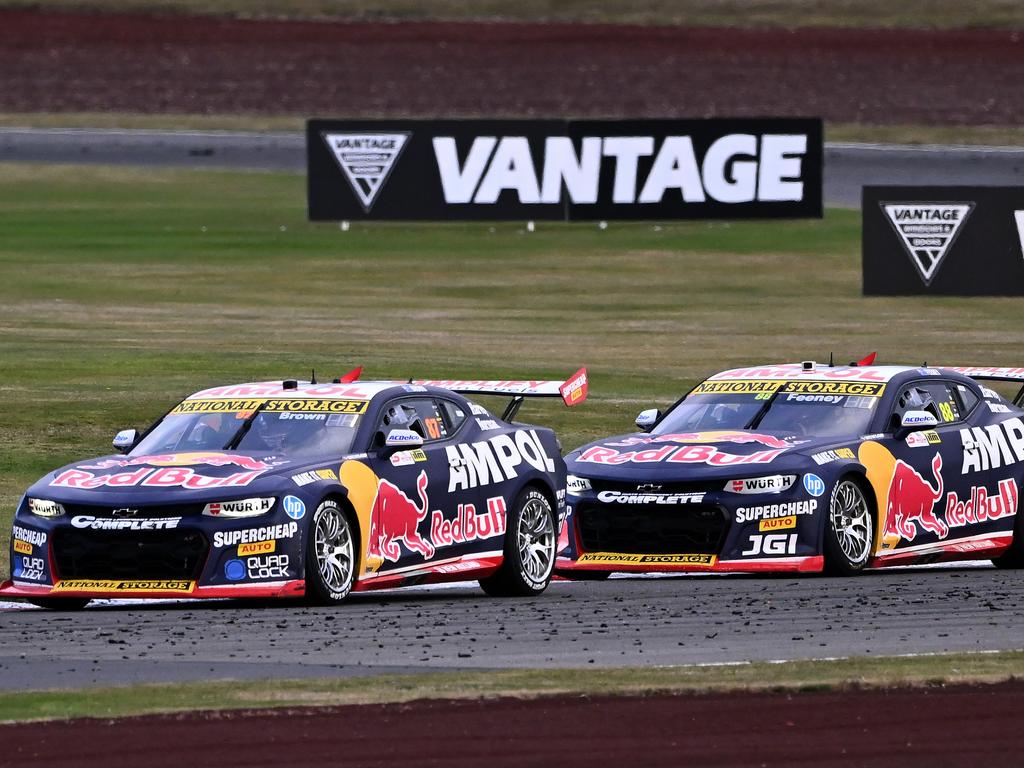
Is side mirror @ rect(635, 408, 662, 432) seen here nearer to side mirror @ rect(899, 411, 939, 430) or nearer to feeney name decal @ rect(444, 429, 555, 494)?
feeney name decal @ rect(444, 429, 555, 494)

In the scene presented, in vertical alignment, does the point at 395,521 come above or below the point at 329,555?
above

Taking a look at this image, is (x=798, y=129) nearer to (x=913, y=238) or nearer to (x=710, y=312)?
(x=710, y=312)

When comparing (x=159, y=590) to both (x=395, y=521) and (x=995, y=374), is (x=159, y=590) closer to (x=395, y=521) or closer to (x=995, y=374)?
(x=395, y=521)

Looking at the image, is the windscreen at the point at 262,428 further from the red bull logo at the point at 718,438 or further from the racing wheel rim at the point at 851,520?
the racing wheel rim at the point at 851,520

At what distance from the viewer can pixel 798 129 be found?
38.5 metres

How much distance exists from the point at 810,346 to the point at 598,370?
3.84m

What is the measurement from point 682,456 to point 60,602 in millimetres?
3988

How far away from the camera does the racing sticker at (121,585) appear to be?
42.0 feet

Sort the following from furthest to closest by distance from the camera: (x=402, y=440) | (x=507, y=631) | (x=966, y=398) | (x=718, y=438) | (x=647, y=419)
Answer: (x=966, y=398) → (x=647, y=419) → (x=718, y=438) → (x=402, y=440) → (x=507, y=631)

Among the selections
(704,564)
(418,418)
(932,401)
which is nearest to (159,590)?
(418,418)

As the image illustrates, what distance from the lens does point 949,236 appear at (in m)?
30.3

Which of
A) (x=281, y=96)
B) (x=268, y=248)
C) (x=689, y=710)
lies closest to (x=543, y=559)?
(x=689, y=710)

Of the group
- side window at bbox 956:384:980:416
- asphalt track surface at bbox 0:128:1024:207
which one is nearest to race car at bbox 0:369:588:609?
side window at bbox 956:384:980:416

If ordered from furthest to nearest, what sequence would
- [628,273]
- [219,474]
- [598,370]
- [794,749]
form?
[628,273]
[598,370]
[219,474]
[794,749]
